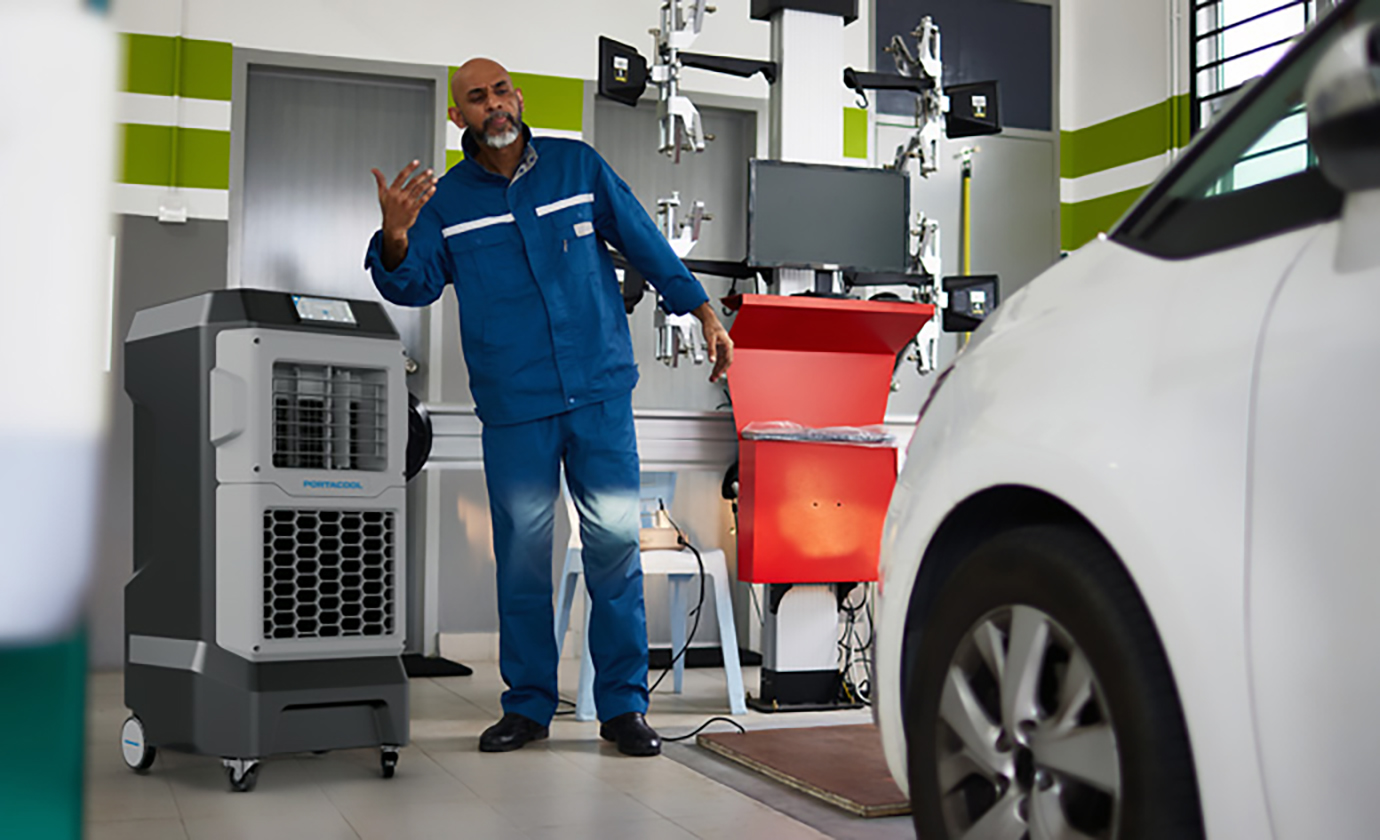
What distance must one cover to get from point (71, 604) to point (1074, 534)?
109 centimetres

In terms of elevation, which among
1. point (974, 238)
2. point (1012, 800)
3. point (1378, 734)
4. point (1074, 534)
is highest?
point (974, 238)

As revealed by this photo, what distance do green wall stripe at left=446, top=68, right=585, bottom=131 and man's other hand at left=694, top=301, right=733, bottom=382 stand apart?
2102mm

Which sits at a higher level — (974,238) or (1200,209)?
(974,238)

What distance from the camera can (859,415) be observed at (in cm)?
386

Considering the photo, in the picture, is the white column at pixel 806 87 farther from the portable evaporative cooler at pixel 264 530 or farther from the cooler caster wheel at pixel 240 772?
the cooler caster wheel at pixel 240 772

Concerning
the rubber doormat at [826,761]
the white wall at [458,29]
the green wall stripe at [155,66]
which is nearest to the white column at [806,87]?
the white wall at [458,29]

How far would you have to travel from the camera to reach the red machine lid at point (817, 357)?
144 inches

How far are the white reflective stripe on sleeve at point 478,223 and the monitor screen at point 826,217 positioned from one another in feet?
2.78

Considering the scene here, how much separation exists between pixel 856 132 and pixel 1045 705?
4499 mm

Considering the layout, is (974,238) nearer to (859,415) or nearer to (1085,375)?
(859,415)

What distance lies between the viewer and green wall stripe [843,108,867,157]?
18.1ft

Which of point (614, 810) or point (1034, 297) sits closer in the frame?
point (1034, 297)

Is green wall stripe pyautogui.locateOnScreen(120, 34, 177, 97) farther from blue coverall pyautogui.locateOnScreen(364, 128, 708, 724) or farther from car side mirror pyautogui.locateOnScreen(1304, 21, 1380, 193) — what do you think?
car side mirror pyautogui.locateOnScreen(1304, 21, 1380, 193)

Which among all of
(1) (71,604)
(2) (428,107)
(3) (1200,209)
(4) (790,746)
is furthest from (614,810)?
(2) (428,107)
